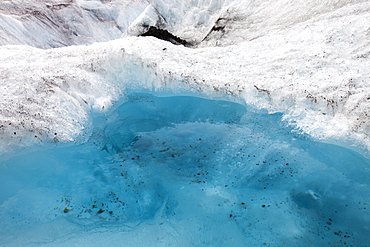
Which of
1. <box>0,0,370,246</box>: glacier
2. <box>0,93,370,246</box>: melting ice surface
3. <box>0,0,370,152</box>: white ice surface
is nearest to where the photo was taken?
<box>0,93,370,246</box>: melting ice surface

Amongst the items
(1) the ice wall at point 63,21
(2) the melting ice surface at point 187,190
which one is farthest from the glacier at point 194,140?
(1) the ice wall at point 63,21

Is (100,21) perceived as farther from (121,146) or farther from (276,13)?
(121,146)

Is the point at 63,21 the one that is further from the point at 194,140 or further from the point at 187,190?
the point at 187,190

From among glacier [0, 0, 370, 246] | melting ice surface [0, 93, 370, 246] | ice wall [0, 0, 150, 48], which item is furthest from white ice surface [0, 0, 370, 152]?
ice wall [0, 0, 150, 48]

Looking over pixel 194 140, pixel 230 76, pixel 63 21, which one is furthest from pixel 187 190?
pixel 63 21

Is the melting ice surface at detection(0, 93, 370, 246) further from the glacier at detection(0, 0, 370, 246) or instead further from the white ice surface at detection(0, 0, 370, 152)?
the white ice surface at detection(0, 0, 370, 152)

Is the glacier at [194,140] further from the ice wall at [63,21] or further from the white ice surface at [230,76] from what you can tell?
the ice wall at [63,21]

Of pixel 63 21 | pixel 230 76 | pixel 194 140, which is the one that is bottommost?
pixel 63 21
